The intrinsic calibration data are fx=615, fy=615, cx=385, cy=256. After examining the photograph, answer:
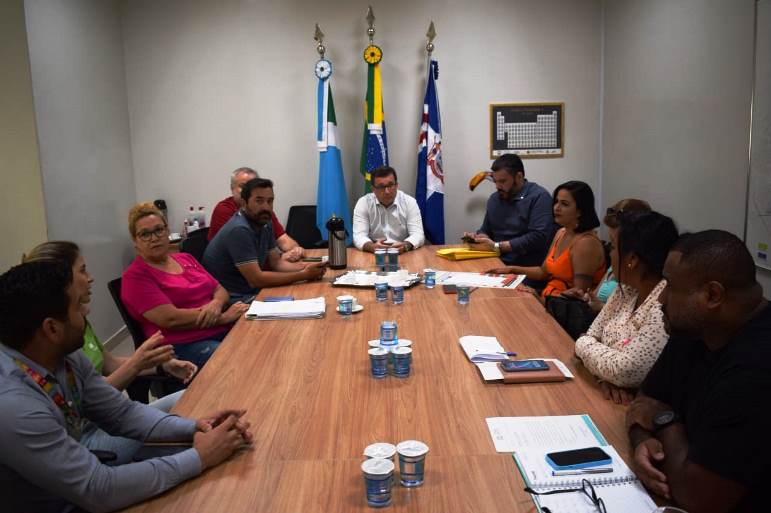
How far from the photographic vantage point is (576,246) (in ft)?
10.6

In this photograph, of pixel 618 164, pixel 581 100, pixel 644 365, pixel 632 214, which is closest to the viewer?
pixel 644 365

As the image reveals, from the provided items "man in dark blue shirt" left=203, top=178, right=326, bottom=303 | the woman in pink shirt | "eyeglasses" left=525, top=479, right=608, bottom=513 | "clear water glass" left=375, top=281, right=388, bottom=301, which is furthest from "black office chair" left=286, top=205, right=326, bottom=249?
"eyeglasses" left=525, top=479, right=608, bottom=513

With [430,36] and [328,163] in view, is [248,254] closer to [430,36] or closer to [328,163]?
[328,163]

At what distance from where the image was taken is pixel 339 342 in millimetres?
2395

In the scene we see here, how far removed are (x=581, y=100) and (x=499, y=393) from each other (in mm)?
4390

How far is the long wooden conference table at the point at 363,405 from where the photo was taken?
4.43 feet

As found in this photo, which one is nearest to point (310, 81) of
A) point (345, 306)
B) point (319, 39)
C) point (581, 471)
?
point (319, 39)

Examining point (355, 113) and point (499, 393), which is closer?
point (499, 393)

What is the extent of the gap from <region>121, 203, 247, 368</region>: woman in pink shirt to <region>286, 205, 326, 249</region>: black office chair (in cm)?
235

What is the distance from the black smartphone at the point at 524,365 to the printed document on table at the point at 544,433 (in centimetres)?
30

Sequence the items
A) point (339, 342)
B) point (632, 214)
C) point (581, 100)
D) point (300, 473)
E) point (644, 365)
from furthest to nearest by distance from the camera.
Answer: point (581, 100)
point (339, 342)
point (632, 214)
point (644, 365)
point (300, 473)

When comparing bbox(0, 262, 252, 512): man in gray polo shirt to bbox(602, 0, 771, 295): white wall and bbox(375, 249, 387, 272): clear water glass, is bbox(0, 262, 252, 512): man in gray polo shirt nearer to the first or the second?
bbox(375, 249, 387, 272): clear water glass

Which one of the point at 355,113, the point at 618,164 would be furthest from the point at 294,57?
the point at 618,164

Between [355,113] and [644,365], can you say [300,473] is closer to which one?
[644,365]
